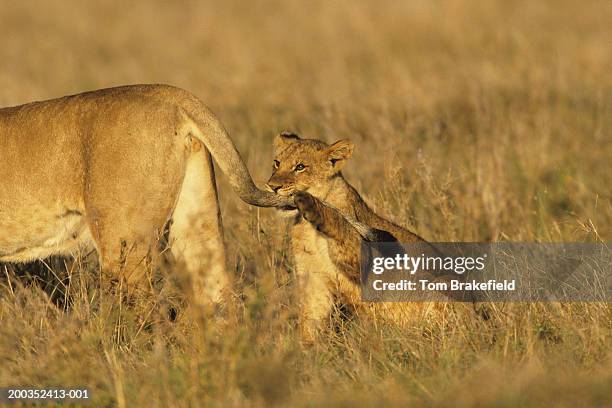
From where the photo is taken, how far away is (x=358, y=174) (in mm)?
7980

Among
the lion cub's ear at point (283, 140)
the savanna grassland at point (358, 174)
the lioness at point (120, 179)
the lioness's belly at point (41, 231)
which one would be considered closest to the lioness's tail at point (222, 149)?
the lioness at point (120, 179)

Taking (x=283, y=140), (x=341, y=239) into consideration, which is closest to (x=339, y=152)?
(x=283, y=140)

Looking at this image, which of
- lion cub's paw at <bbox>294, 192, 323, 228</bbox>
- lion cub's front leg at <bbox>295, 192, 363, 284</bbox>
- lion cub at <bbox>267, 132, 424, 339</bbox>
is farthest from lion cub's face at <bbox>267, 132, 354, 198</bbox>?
lion cub's paw at <bbox>294, 192, 323, 228</bbox>

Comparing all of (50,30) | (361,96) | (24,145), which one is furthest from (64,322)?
(50,30)

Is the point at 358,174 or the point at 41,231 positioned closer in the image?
the point at 41,231

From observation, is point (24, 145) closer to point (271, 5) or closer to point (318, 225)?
point (318, 225)

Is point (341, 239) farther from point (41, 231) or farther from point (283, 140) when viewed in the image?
point (41, 231)

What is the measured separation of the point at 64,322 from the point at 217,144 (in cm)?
124

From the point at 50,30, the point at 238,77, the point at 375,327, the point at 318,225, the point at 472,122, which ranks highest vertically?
the point at 50,30

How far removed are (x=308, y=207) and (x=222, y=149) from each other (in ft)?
2.07

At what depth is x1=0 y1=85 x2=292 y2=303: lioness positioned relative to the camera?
4973 millimetres

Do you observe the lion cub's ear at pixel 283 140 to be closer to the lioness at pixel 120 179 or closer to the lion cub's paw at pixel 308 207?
the lioness at pixel 120 179

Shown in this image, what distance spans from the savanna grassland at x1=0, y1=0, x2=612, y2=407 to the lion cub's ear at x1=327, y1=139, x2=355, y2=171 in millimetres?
751

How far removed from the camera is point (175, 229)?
5.36 meters
